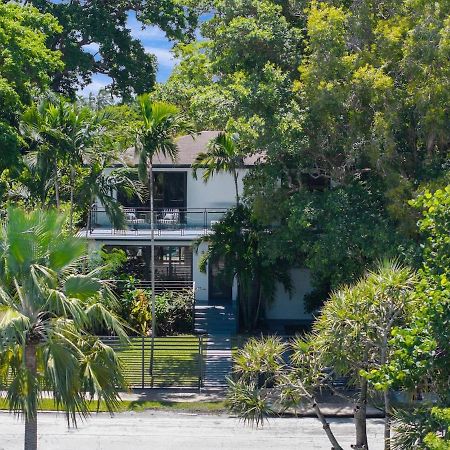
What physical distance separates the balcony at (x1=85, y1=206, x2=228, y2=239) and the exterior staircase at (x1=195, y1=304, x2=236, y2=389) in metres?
2.76

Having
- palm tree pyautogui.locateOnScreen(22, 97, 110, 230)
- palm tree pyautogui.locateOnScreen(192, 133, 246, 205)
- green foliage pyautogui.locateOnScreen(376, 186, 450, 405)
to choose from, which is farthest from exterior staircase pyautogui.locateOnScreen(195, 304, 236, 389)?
green foliage pyautogui.locateOnScreen(376, 186, 450, 405)

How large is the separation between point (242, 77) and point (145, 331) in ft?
30.2

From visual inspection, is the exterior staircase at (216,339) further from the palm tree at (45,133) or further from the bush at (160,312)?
the palm tree at (45,133)

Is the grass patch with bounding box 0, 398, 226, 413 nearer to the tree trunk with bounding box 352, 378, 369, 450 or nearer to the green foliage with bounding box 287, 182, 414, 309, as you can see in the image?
the green foliage with bounding box 287, 182, 414, 309

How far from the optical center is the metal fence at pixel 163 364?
69.3 ft

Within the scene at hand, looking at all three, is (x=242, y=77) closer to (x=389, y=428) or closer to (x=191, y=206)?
→ (x=191, y=206)

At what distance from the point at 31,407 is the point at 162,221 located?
18193mm

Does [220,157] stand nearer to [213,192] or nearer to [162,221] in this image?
[162,221]

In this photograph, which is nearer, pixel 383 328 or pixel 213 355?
pixel 383 328

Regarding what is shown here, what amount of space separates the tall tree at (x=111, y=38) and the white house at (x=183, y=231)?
15.8 meters

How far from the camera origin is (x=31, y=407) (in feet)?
36.2

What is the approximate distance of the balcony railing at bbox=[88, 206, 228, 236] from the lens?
28812 millimetres

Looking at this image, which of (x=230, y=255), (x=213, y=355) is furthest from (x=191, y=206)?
(x=213, y=355)

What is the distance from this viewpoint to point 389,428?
12.0m
